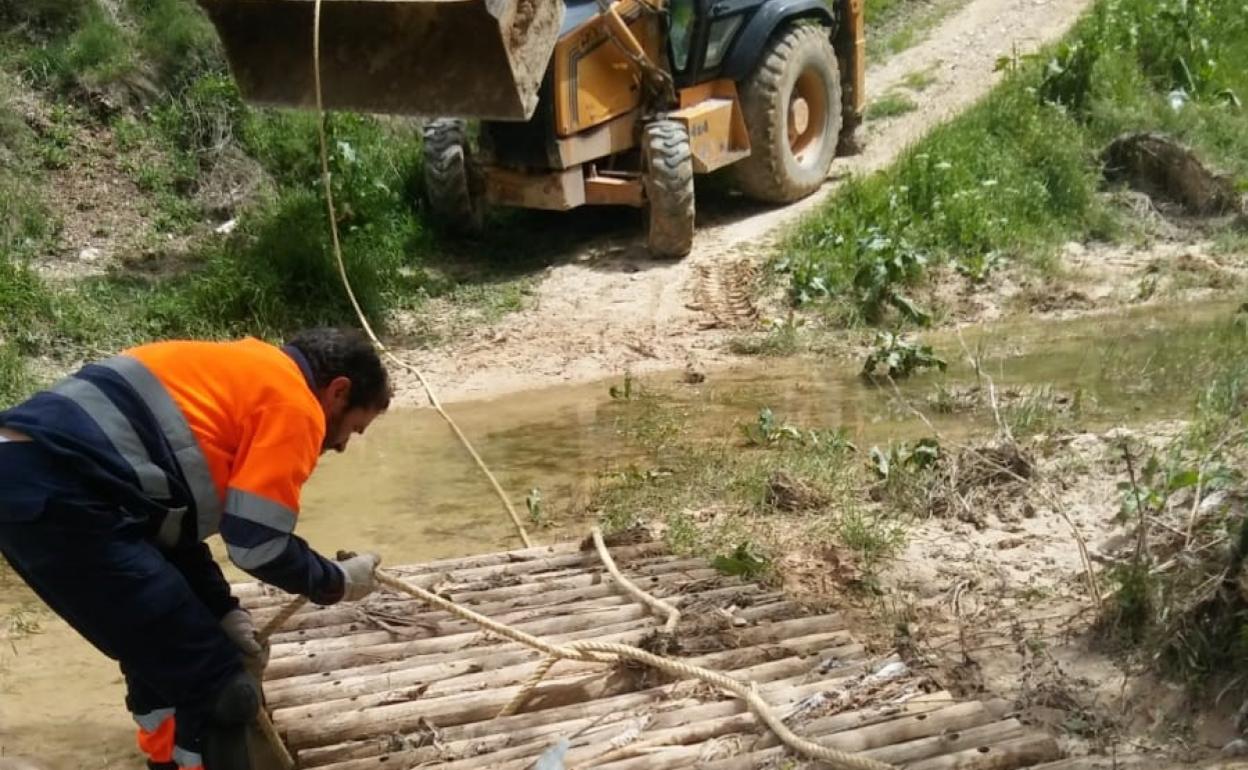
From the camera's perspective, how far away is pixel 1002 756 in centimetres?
370

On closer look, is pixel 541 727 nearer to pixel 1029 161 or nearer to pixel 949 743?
pixel 949 743

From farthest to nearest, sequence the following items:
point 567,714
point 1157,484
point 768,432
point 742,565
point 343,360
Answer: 1. point 768,432
2. point 1157,484
3. point 742,565
4. point 567,714
5. point 343,360

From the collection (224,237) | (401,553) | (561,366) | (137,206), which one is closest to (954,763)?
(401,553)

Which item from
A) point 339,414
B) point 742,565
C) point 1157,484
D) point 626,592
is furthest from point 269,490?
point 1157,484

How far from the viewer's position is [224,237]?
32.9 ft

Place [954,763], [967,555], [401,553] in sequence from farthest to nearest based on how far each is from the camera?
[401,553], [967,555], [954,763]

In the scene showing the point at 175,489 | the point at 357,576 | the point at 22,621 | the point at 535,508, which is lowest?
the point at 535,508

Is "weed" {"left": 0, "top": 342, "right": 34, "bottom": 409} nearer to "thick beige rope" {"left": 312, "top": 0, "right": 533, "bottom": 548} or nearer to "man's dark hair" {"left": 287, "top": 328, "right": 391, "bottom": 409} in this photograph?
"thick beige rope" {"left": 312, "top": 0, "right": 533, "bottom": 548}

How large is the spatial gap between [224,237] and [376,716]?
6.66 m

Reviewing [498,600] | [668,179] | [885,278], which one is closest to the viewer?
[498,600]

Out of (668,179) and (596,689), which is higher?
(668,179)

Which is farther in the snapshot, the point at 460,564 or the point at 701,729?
the point at 460,564

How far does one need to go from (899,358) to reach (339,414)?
4928mm

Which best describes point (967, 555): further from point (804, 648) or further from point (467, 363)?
point (467, 363)
